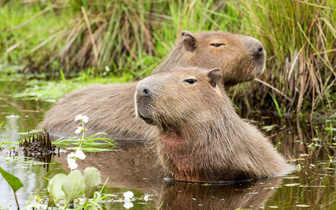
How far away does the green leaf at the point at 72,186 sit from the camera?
10.8ft

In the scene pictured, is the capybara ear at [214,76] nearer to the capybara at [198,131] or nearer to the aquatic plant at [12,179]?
the capybara at [198,131]

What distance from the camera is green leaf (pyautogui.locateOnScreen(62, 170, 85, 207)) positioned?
330cm

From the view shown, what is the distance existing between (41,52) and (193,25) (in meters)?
3.80

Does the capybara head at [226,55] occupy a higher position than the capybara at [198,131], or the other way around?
the capybara head at [226,55]

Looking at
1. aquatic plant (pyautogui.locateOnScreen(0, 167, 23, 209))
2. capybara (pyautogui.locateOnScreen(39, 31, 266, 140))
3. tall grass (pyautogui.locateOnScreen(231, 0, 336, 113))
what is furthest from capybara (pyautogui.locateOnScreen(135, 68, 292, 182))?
tall grass (pyautogui.locateOnScreen(231, 0, 336, 113))

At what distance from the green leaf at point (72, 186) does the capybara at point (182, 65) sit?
9.18 feet

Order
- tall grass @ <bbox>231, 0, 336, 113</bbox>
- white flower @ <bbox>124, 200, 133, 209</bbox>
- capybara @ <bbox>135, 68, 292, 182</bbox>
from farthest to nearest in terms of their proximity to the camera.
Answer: tall grass @ <bbox>231, 0, 336, 113</bbox> → capybara @ <bbox>135, 68, 292, 182</bbox> → white flower @ <bbox>124, 200, 133, 209</bbox>

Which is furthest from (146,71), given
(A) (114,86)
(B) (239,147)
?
(B) (239,147)

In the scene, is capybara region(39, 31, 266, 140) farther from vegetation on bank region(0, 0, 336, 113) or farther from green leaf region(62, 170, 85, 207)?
green leaf region(62, 170, 85, 207)

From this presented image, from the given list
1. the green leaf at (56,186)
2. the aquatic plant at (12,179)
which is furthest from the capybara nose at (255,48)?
the aquatic plant at (12,179)

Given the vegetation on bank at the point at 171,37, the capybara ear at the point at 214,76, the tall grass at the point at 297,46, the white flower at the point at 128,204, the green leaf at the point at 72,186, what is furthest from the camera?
the vegetation on bank at the point at 171,37

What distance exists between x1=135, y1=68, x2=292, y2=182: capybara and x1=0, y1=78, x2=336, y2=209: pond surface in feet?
0.45

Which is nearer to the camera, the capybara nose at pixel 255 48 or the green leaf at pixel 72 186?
the green leaf at pixel 72 186

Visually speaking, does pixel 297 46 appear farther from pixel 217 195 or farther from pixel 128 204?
pixel 128 204
